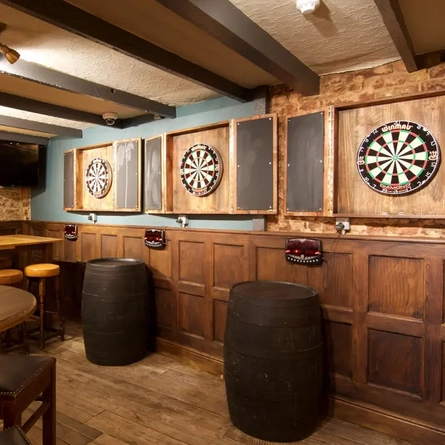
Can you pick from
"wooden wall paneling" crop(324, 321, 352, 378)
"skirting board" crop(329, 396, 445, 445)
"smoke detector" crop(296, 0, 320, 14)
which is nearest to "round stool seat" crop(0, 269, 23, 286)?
"wooden wall paneling" crop(324, 321, 352, 378)

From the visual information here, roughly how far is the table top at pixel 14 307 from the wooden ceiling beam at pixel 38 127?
258 cm

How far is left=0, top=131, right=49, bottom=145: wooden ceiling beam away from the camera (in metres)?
4.57

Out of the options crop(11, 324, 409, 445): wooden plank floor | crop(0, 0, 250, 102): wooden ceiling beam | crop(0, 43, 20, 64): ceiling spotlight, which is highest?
crop(0, 0, 250, 102): wooden ceiling beam

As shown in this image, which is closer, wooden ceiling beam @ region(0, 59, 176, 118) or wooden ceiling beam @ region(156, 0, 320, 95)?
wooden ceiling beam @ region(156, 0, 320, 95)

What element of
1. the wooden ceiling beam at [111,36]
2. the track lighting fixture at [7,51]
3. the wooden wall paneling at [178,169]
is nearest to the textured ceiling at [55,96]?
the wooden wall paneling at [178,169]

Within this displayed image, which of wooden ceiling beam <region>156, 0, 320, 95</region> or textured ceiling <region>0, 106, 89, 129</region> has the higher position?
textured ceiling <region>0, 106, 89, 129</region>

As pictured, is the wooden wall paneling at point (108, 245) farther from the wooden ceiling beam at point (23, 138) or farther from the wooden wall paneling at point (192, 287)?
the wooden ceiling beam at point (23, 138)

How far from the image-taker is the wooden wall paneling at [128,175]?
374 cm

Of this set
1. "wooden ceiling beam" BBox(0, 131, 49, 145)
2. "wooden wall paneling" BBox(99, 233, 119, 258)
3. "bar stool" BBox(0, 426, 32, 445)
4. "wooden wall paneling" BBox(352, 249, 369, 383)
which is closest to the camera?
"bar stool" BBox(0, 426, 32, 445)

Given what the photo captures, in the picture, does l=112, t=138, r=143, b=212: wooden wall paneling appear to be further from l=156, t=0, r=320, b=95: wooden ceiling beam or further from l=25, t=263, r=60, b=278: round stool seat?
l=156, t=0, r=320, b=95: wooden ceiling beam

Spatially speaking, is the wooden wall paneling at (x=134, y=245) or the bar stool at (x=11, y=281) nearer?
the bar stool at (x=11, y=281)

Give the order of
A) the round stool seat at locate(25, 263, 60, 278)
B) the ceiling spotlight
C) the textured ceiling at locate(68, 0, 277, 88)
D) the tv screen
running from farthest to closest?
the tv screen → the round stool seat at locate(25, 263, 60, 278) → the ceiling spotlight → the textured ceiling at locate(68, 0, 277, 88)

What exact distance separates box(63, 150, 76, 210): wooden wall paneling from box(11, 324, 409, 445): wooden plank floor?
1960 millimetres

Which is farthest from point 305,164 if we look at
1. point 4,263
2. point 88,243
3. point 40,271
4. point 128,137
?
point 4,263
